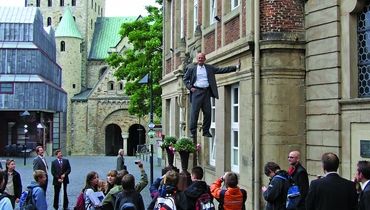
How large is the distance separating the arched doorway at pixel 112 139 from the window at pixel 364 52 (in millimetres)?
64377

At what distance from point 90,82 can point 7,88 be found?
2702cm

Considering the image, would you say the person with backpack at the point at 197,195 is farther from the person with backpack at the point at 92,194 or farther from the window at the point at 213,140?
the window at the point at 213,140

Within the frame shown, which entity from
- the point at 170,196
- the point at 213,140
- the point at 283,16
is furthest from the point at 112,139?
the point at 170,196

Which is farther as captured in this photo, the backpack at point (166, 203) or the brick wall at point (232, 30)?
the brick wall at point (232, 30)

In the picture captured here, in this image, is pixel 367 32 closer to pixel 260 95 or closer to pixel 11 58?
pixel 260 95

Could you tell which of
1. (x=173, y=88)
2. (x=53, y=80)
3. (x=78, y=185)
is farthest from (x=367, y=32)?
(x=53, y=80)

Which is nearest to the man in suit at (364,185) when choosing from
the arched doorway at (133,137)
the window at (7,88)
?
the window at (7,88)

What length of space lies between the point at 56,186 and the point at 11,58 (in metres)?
41.8

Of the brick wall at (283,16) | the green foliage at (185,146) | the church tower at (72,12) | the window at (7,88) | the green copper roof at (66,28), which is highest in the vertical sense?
the church tower at (72,12)

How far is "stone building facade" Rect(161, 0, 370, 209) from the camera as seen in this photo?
36.0ft

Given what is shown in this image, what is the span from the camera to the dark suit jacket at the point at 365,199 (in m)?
6.30

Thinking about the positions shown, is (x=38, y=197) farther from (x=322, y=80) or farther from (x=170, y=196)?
(x=322, y=80)

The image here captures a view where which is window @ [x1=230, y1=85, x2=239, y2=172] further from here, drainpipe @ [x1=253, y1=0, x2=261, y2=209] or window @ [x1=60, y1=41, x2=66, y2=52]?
window @ [x1=60, y1=41, x2=66, y2=52]

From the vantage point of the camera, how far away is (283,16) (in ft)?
40.4
